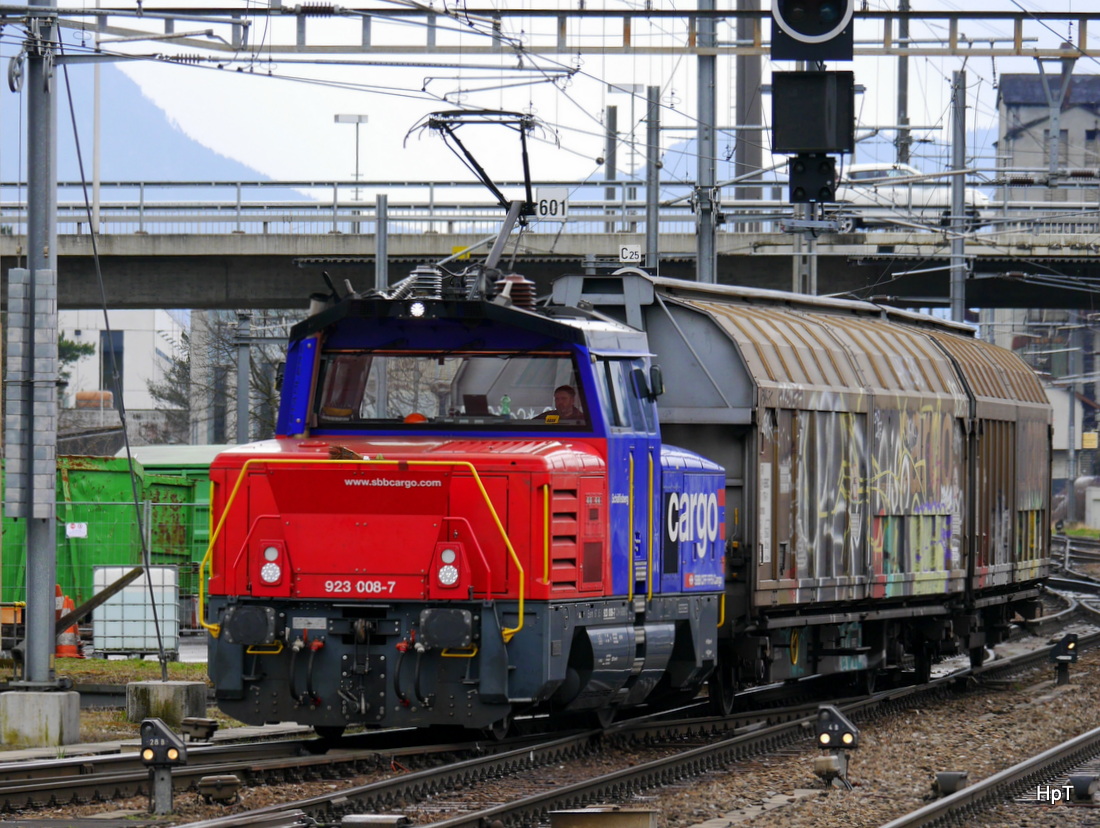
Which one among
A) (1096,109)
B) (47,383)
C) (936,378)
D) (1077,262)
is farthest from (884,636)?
(1096,109)

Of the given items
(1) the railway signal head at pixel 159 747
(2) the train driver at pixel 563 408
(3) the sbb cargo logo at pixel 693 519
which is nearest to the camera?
(1) the railway signal head at pixel 159 747

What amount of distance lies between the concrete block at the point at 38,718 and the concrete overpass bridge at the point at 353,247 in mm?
26808

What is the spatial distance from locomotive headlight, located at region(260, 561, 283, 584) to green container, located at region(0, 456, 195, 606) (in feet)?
38.7

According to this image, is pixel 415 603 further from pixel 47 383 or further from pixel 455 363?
pixel 47 383

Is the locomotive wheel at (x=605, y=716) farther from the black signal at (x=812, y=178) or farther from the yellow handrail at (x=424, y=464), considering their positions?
the black signal at (x=812, y=178)

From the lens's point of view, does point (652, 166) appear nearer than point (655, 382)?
No

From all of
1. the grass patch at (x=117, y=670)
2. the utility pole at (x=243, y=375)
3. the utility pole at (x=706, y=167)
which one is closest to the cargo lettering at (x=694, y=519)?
the grass patch at (x=117, y=670)

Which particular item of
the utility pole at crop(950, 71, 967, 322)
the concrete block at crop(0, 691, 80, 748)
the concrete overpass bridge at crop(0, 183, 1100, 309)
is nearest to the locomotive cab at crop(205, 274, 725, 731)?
the concrete block at crop(0, 691, 80, 748)

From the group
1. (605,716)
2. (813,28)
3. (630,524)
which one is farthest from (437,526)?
(813,28)

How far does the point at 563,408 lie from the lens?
12.9 meters

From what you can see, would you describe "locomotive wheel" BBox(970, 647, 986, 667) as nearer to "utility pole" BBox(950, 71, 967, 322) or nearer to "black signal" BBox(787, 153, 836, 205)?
"black signal" BBox(787, 153, 836, 205)

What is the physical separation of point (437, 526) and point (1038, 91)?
3406 inches

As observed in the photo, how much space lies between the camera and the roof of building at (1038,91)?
89.5m

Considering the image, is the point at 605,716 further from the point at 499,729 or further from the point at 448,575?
the point at 448,575
